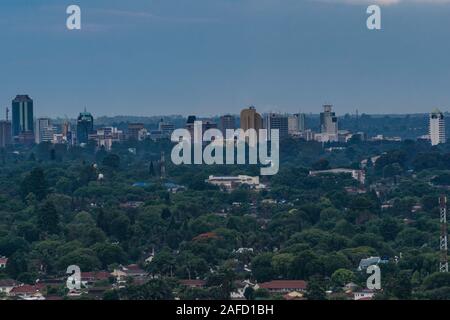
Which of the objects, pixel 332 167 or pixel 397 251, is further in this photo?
pixel 332 167

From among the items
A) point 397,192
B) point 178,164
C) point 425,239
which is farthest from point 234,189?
point 425,239

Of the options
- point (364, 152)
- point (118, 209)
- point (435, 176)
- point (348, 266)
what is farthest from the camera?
point (364, 152)

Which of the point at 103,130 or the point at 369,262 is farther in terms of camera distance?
the point at 103,130

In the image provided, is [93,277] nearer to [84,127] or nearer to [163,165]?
[163,165]

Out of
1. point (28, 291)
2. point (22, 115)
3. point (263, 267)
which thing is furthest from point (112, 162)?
point (28, 291)

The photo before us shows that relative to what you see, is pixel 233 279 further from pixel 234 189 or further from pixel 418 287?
pixel 234 189

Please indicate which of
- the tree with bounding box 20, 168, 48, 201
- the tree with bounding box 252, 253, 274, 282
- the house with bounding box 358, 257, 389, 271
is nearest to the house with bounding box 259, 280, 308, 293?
the tree with bounding box 252, 253, 274, 282

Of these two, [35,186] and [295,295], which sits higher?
[35,186]

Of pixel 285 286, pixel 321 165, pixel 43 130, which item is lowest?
pixel 285 286
